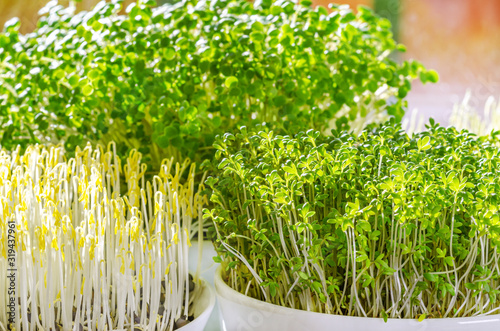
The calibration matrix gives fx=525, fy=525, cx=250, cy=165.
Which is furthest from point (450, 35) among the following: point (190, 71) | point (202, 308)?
point (202, 308)

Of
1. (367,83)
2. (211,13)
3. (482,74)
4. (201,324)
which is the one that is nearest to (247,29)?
(211,13)

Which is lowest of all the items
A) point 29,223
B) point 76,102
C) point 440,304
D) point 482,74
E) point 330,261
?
point 482,74

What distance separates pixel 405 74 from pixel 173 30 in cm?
50

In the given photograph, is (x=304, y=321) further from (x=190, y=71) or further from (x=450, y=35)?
(x=450, y=35)

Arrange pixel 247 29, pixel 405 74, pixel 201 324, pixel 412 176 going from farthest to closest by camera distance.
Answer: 1. pixel 405 74
2. pixel 247 29
3. pixel 201 324
4. pixel 412 176

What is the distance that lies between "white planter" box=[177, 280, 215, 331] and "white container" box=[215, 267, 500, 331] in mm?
27

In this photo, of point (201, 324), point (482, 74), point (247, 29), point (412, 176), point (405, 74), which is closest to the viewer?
point (412, 176)

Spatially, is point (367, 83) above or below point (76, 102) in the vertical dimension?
below

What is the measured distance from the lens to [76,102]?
1.04 meters

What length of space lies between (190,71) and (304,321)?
0.55 meters

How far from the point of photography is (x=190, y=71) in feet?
3.36

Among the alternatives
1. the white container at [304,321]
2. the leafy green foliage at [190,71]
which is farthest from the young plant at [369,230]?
the leafy green foliage at [190,71]

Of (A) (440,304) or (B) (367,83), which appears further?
(B) (367,83)

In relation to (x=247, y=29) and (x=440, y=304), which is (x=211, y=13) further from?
(x=440, y=304)
